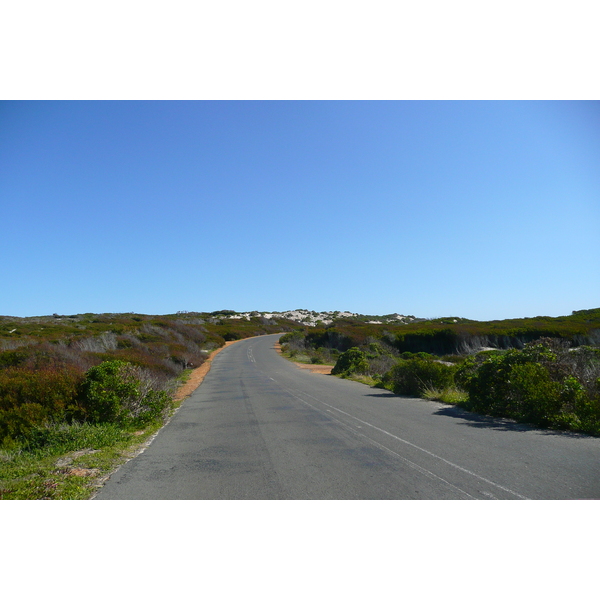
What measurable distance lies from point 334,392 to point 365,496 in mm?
11321

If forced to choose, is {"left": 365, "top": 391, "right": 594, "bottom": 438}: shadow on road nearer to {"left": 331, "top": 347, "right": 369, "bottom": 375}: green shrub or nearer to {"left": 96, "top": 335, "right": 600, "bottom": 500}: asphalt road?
{"left": 96, "top": 335, "right": 600, "bottom": 500}: asphalt road

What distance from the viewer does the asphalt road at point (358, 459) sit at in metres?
5.42

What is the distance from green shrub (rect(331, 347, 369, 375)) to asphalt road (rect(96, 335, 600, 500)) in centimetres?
1152

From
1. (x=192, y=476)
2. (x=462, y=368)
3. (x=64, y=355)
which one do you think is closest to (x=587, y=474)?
(x=192, y=476)

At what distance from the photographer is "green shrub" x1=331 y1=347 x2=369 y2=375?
23.6 m

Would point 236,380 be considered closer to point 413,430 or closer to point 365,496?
point 413,430

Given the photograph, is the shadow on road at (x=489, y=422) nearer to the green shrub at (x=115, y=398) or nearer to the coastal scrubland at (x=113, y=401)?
the coastal scrubland at (x=113, y=401)

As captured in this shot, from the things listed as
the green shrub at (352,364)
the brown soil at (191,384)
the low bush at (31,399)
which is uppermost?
the low bush at (31,399)

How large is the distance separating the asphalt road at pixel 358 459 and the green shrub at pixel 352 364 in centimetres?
1152

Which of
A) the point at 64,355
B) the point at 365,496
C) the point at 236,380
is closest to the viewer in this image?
the point at 365,496

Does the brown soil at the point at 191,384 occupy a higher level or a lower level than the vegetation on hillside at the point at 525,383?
lower

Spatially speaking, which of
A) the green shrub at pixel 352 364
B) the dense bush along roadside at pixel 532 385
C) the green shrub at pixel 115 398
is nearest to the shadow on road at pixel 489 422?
the dense bush along roadside at pixel 532 385

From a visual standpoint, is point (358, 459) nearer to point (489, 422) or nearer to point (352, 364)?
point (489, 422)

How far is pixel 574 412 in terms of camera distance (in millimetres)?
8492
